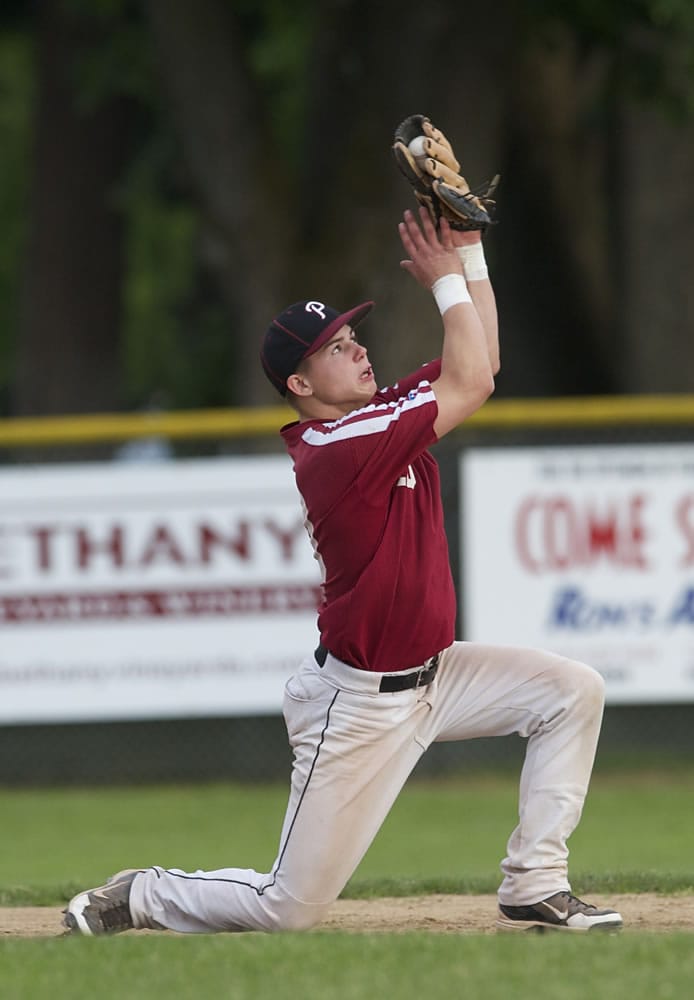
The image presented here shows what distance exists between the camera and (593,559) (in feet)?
34.4

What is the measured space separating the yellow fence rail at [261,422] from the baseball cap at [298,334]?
5.46 meters

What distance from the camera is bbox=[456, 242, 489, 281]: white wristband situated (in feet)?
17.0

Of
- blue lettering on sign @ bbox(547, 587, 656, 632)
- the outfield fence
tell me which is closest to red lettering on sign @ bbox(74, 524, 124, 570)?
the outfield fence

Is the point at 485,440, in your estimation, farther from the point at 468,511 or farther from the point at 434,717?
the point at 434,717

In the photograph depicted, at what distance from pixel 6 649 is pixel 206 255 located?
4.15 metres

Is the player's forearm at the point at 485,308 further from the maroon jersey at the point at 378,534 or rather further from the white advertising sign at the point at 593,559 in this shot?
the white advertising sign at the point at 593,559

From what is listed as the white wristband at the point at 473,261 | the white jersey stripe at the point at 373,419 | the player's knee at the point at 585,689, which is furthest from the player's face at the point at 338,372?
the player's knee at the point at 585,689

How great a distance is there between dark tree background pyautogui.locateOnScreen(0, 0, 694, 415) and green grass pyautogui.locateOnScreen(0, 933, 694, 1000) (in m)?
7.59

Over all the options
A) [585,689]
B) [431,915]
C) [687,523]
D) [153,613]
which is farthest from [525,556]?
[585,689]

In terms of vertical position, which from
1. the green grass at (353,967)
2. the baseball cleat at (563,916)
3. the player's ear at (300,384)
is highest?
the player's ear at (300,384)

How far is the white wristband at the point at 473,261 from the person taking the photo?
5.19 m

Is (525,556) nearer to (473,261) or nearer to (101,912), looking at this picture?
(473,261)

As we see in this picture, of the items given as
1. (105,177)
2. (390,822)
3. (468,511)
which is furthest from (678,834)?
(105,177)

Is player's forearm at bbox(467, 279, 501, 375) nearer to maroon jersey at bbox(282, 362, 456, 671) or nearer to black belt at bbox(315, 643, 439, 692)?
maroon jersey at bbox(282, 362, 456, 671)
